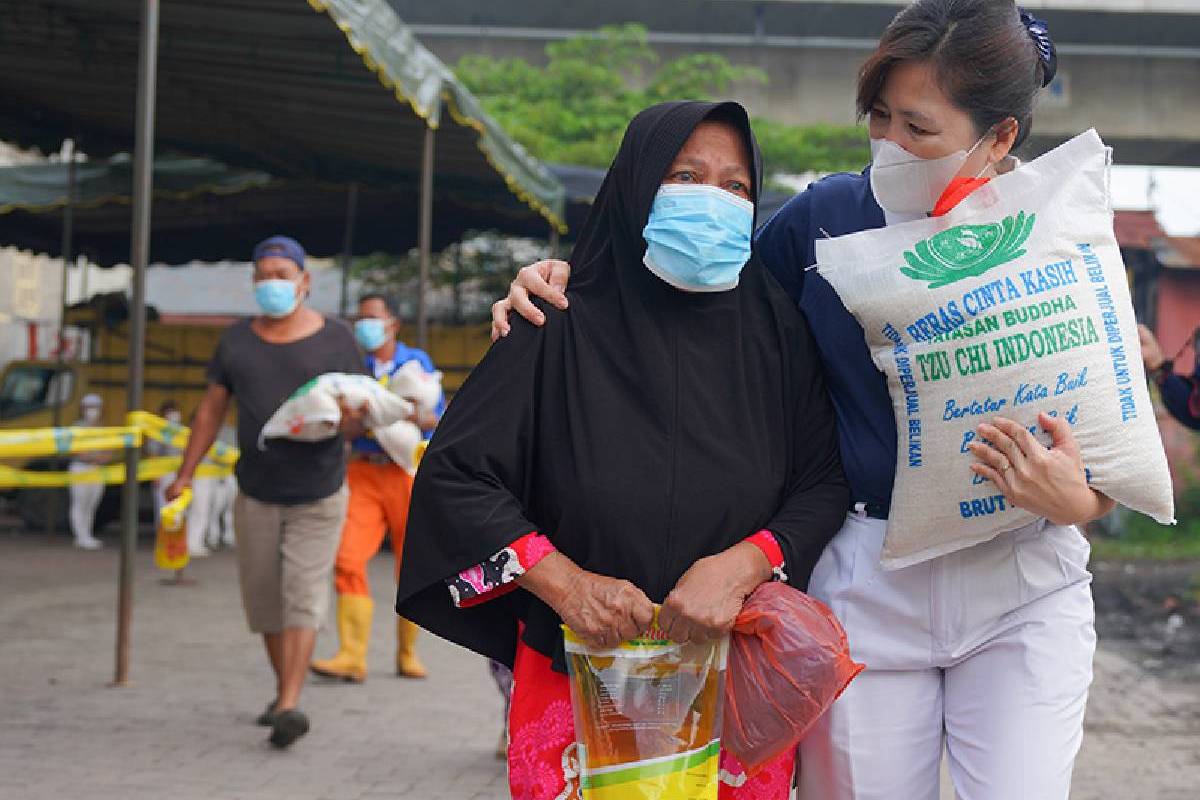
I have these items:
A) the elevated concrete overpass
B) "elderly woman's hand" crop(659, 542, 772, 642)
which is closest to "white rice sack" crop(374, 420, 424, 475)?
"elderly woman's hand" crop(659, 542, 772, 642)

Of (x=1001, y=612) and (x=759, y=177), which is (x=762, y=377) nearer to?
(x=759, y=177)

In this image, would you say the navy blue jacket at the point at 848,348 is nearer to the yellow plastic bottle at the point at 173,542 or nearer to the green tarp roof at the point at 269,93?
the yellow plastic bottle at the point at 173,542

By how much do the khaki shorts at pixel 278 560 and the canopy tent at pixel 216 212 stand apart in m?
8.39

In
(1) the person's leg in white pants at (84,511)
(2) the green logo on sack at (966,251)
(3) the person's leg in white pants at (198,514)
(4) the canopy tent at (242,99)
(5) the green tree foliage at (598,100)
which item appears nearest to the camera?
(2) the green logo on sack at (966,251)

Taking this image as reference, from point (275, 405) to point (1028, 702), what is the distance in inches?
180

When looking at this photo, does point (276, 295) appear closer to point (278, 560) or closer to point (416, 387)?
point (416, 387)

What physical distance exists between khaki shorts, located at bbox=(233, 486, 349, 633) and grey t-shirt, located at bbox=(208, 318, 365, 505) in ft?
0.21

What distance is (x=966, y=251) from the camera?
9.20 feet

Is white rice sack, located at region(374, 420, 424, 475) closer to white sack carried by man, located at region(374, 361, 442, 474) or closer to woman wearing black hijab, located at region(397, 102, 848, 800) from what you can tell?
white sack carried by man, located at region(374, 361, 442, 474)

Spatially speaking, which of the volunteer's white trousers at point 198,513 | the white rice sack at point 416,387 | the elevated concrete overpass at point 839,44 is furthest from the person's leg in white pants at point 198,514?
the elevated concrete overpass at point 839,44

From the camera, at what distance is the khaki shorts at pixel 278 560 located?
6805mm

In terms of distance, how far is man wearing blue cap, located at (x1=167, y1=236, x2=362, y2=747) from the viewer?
22.3 feet

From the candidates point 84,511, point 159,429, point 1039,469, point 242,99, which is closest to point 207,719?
point 159,429

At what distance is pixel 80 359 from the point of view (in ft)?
55.0
